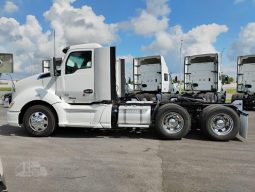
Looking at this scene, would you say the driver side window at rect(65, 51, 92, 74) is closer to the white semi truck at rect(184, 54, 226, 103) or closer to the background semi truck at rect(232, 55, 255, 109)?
the white semi truck at rect(184, 54, 226, 103)

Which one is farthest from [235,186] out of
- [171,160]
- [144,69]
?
[144,69]

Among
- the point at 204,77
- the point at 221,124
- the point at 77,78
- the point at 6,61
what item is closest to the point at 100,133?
the point at 77,78

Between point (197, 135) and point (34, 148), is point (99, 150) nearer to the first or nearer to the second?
point (34, 148)

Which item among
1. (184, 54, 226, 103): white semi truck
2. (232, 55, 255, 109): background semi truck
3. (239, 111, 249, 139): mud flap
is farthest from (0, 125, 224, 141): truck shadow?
(232, 55, 255, 109): background semi truck

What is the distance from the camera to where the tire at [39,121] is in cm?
1037

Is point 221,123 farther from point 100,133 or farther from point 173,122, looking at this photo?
point 100,133

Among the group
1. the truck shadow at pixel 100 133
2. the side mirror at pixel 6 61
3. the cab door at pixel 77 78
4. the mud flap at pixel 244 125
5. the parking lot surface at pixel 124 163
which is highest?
the side mirror at pixel 6 61

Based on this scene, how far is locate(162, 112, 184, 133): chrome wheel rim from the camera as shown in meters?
10.2

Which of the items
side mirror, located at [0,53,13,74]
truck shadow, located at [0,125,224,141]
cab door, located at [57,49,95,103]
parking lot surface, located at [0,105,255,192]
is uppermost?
side mirror, located at [0,53,13,74]

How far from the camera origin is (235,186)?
5.86m

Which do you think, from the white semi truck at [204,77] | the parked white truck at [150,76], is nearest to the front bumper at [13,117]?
the parked white truck at [150,76]

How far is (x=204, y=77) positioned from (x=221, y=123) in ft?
38.5

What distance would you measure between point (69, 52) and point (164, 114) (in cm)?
324

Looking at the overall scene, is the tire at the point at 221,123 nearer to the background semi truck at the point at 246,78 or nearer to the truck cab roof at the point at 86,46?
the truck cab roof at the point at 86,46
